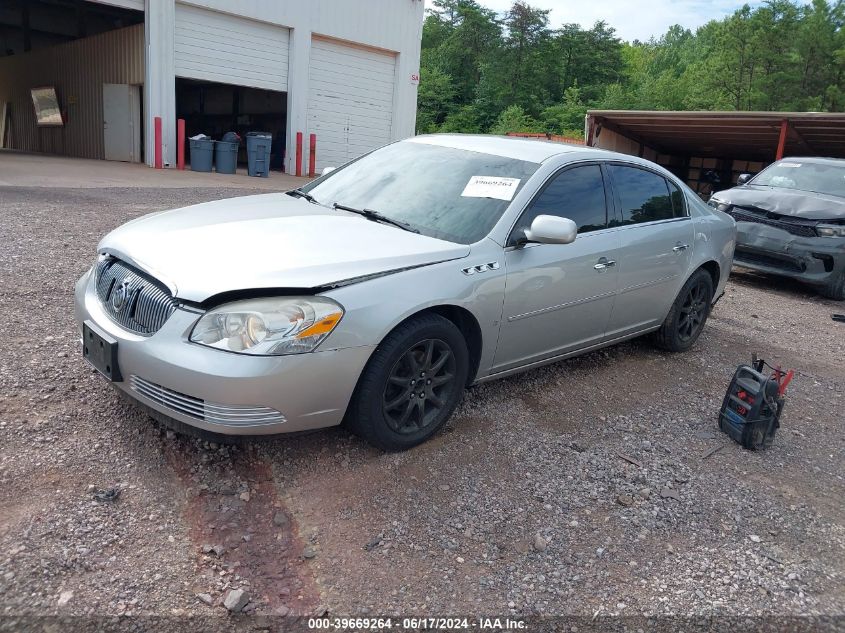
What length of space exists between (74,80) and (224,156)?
7639mm

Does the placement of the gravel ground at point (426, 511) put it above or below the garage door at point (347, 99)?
below

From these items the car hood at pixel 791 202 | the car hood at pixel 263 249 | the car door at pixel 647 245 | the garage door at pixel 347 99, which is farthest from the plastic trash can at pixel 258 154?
the car hood at pixel 263 249

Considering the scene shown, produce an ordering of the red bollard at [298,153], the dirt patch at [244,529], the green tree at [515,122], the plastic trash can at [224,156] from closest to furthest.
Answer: the dirt patch at [244,529], the plastic trash can at [224,156], the red bollard at [298,153], the green tree at [515,122]

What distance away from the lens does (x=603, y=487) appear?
3.25 metres

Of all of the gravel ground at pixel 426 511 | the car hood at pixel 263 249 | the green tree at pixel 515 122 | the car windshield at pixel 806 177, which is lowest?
the gravel ground at pixel 426 511

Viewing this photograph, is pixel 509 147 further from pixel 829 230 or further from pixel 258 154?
pixel 258 154

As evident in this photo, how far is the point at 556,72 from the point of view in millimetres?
51219

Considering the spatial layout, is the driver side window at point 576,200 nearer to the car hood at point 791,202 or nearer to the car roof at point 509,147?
the car roof at point 509,147

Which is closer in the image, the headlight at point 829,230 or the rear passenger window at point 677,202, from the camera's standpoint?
the rear passenger window at point 677,202

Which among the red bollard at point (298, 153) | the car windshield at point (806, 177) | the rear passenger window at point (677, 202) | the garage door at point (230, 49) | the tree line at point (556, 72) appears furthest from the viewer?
the tree line at point (556, 72)

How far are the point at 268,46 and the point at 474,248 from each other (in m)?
16.0

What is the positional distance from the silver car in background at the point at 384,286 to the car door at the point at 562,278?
0.04 feet

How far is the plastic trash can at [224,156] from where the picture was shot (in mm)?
16953

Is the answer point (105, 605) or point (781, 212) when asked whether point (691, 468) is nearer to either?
point (105, 605)
